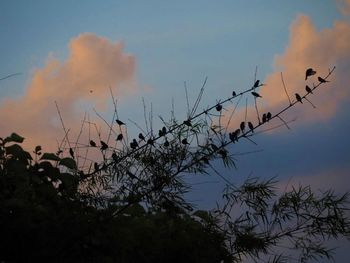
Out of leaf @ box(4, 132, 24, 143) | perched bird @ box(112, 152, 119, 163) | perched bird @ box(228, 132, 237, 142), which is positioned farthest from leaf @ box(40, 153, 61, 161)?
perched bird @ box(228, 132, 237, 142)

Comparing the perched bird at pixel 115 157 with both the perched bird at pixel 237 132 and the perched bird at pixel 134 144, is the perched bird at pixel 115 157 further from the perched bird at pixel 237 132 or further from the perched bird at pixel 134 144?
the perched bird at pixel 237 132

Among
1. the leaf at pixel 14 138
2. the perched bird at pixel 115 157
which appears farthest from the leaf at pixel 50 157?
the perched bird at pixel 115 157

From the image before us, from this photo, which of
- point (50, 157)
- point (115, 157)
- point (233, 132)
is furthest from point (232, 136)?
point (50, 157)

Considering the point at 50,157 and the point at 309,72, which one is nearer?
the point at 50,157

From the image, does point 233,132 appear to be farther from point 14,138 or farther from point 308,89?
point 14,138

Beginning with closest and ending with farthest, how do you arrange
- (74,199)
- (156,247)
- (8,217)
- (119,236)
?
(8,217) < (119,236) < (74,199) < (156,247)

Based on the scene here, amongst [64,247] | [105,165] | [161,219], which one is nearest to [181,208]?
[161,219]

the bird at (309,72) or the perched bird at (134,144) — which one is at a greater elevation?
the bird at (309,72)

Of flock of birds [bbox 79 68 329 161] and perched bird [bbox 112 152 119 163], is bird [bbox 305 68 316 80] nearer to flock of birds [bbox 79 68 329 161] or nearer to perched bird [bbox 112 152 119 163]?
flock of birds [bbox 79 68 329 161]

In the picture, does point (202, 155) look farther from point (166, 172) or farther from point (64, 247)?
Answer: point (64, 247)

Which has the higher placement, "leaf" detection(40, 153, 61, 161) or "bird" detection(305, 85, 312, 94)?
"bird" detection(305, 85, 312, 94)

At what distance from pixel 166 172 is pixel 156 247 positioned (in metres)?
0.76

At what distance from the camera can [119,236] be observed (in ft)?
9.91

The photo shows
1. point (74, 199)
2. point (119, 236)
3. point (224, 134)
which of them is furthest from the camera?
point (224, 134)
